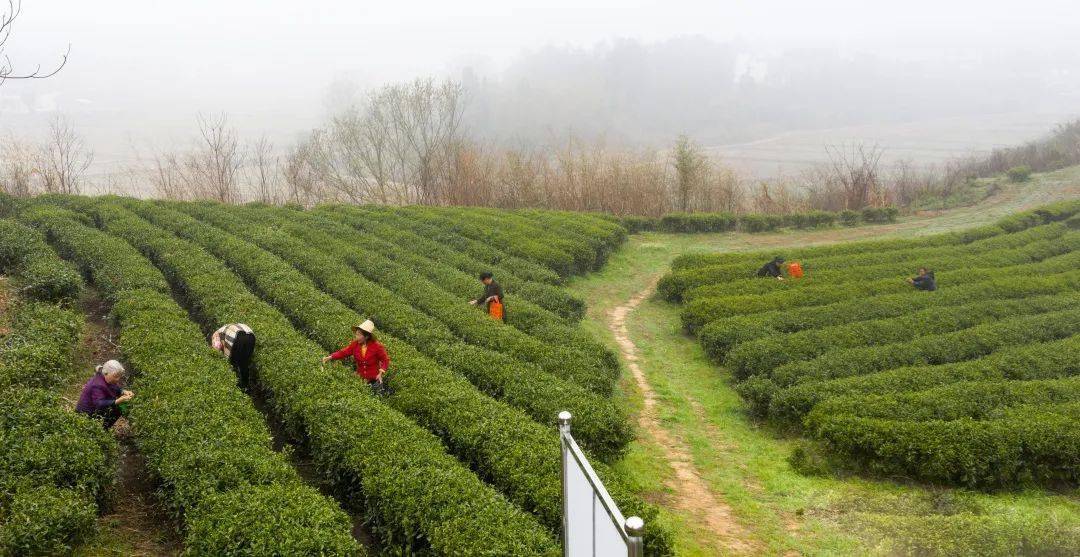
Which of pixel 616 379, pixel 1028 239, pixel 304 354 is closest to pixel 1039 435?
pixel 616 379

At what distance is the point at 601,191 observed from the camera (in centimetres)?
3722

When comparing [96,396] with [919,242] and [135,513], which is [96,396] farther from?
[919,242]

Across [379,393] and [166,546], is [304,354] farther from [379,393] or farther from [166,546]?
[166,546]

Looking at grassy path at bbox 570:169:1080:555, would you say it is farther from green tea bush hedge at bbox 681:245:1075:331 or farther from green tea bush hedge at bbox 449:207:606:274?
green tea bush hedge at bbox 449:207:606:274

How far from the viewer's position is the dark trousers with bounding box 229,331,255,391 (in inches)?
461

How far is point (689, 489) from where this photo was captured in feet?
35.1

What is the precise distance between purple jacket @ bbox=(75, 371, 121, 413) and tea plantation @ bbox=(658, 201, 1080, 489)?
10.9 m

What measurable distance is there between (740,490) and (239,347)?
8.91m

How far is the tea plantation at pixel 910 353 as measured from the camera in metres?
11.1

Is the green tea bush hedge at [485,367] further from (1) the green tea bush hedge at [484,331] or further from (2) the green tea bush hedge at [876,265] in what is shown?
(2) the green tea bush hedge at [876,265]

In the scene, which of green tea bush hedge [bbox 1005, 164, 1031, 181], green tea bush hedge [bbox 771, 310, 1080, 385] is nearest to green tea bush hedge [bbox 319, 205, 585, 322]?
green tea bush hedge [bbox 771, 310, 1080, 385]

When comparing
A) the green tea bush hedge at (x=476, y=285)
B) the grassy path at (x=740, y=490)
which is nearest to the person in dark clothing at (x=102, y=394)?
the grassy path at (x=740, y=490)

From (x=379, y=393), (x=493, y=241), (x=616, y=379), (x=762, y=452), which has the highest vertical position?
(x=493, y=241)

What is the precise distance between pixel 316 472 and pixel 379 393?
75.1 inches
